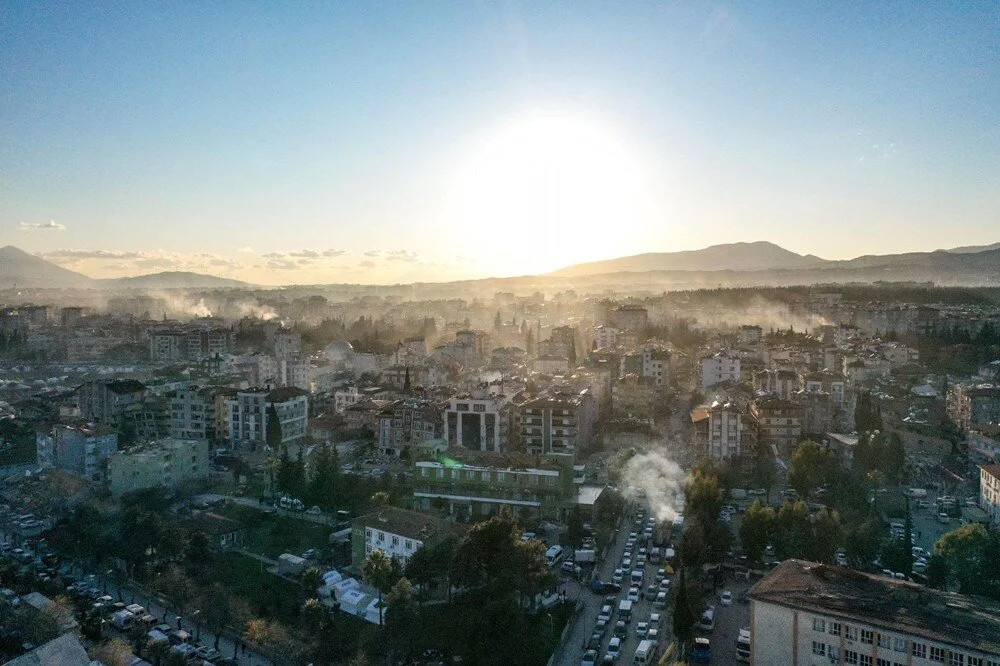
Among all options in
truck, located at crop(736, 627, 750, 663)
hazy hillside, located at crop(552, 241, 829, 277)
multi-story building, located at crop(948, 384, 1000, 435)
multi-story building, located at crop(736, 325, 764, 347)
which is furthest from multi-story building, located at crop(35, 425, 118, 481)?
hazy hillside, located at crop(552, 241, 829, 277)

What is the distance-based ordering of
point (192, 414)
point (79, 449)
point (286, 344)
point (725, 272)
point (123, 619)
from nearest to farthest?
point (123, 619), point (79, 449), point (192, 414), point (286, 344), point (725, 272)

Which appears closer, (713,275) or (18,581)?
(18,581)

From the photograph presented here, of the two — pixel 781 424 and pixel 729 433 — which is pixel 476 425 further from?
pixel 781 424

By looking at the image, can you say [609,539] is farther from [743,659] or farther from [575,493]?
[743,659]

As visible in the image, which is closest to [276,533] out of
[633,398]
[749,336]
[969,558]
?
[969,558]

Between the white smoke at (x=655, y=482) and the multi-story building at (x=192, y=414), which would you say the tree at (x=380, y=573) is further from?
the multi-story building at (x=192, y=414)

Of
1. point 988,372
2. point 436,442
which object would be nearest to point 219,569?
point 436,442

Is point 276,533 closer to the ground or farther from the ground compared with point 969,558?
closer to the ground

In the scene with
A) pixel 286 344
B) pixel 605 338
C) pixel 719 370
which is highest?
pixel 605 338
